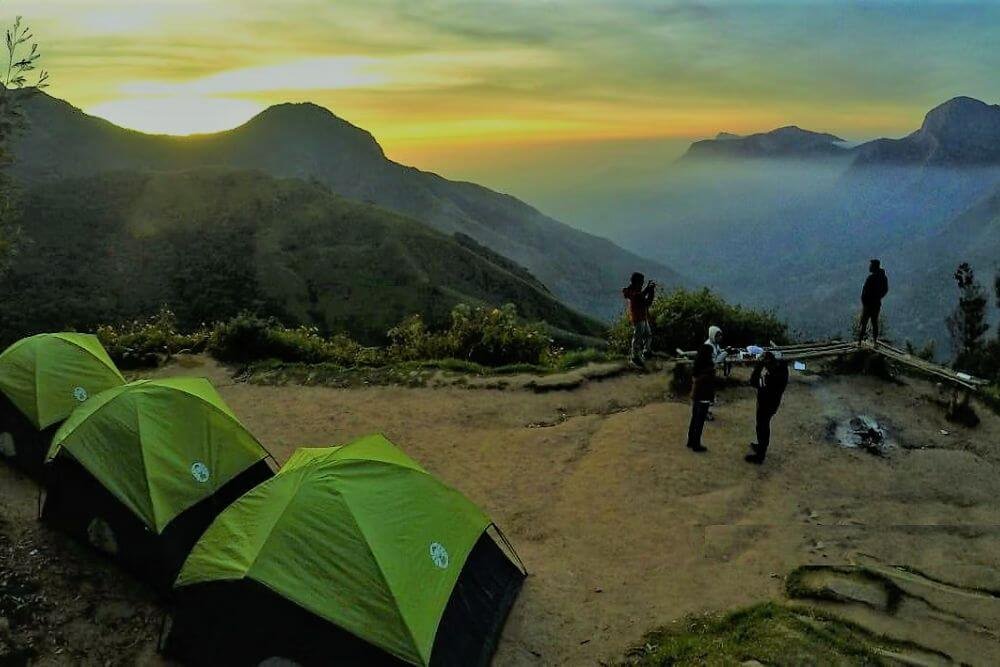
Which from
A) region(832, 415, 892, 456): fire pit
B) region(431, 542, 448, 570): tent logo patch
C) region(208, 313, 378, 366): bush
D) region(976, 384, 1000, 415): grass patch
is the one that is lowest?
region(208, 313, 378, 366): bush

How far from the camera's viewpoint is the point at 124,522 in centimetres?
866

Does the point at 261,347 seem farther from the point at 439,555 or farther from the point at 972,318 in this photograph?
the point at 972,318

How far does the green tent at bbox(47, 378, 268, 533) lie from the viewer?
8.64 metres

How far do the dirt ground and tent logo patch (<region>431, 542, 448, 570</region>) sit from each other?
3.93 feet

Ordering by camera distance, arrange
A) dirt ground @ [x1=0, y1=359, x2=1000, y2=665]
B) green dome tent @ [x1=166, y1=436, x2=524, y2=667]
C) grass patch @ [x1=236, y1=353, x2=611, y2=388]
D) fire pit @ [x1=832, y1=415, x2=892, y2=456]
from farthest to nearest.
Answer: grass patch @ [x1=236, y1=353, x2=611, y2=388] → fire pit @ [x1=832, y1=415, x2=892, y2=456] → dirt ground @ [x1=0, y1=359, x2=1000, y2=665] → green dome tent @ [x1=166, y1=436, x2=524, y2=667]

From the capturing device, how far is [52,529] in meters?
9.38

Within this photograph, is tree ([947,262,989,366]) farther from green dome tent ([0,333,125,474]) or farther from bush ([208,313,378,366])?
green dome tent ([0,333,125,474])

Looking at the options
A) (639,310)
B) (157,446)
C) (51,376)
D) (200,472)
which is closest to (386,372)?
(639,310)

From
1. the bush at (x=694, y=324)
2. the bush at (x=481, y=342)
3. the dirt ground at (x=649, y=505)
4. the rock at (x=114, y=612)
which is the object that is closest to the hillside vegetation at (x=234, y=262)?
the bush at (x=481, y=342)

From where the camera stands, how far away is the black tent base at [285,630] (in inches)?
251

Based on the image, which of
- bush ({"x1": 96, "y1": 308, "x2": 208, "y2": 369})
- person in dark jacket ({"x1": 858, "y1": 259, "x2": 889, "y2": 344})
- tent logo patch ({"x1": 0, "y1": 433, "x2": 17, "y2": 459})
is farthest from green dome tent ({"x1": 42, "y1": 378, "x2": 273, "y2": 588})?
person in dark jacket ({"x1": 858, "y1": 259, "x2": 889, "y2": 344})

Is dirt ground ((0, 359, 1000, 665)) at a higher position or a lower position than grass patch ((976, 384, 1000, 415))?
lower

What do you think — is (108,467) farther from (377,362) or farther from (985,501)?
(985,501)

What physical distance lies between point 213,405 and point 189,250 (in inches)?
3502
